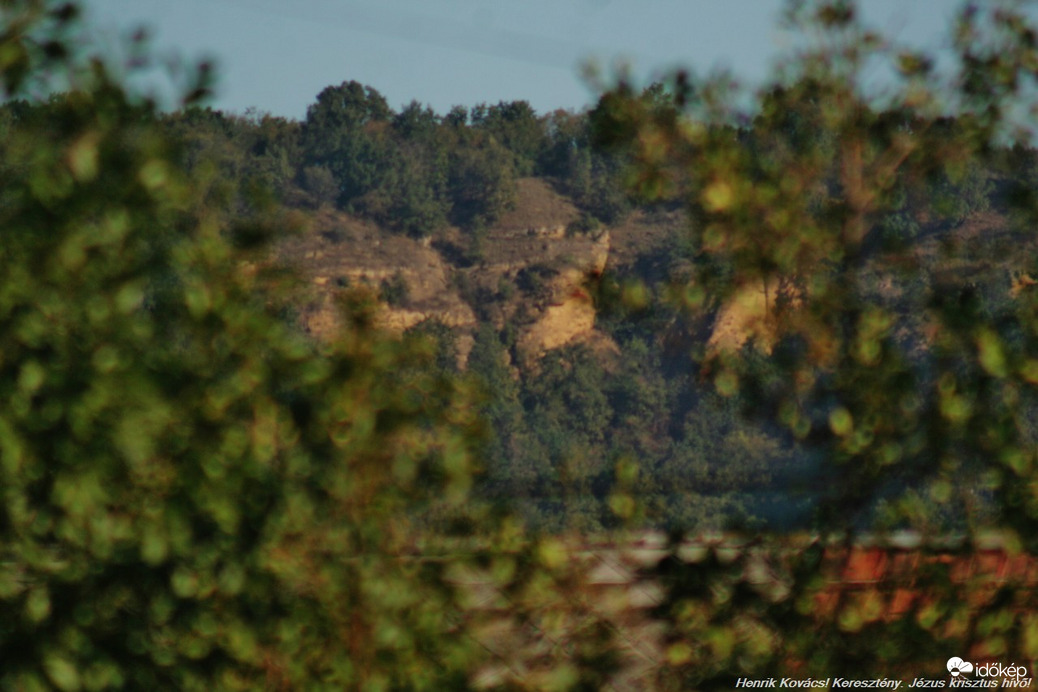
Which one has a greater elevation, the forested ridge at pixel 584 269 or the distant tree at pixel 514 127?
the distant tree at pixel 514 127

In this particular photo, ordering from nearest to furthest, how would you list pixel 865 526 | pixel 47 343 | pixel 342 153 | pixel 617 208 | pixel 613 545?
pixel 47 343, pixel 613 545, pixel 865 526, pixel 617 208, pixel 342 153

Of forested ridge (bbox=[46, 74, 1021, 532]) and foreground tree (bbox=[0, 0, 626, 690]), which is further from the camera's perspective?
forested ridge (bbox=[46, 74, 1021, 532])

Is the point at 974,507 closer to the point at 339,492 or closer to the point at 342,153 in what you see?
the point at 339,492

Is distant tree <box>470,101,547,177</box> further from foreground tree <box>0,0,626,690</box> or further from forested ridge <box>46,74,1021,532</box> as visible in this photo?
foreground tree <box>0,0,626,690</box>

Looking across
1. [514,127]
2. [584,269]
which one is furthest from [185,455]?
[514,127]

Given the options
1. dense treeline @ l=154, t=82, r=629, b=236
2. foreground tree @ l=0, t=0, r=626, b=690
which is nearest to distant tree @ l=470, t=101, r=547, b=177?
dense treeline @ l=154, t=82, r=629, b=236

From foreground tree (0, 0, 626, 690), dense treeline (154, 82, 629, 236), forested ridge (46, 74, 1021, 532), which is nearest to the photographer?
foreground tree (0, 0, 626, 690)

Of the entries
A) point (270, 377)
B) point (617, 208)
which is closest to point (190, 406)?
point (270, 377)

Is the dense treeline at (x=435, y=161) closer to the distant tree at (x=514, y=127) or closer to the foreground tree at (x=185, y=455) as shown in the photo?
the distant tree at (x=514, y=127)

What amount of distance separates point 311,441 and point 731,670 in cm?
73

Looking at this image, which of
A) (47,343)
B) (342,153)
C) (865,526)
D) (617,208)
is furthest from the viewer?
(342,153)

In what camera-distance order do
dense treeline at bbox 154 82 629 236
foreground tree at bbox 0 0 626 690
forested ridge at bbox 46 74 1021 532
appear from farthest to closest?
dense treeline at bbox 154 82 629 236, forested ridge at bbox 46 74 1021 532, foreground tree at bbox 0 0 626 690

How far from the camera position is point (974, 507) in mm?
1909

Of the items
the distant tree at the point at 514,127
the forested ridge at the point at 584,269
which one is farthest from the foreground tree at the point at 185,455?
the distant tree at the point at 514,127
